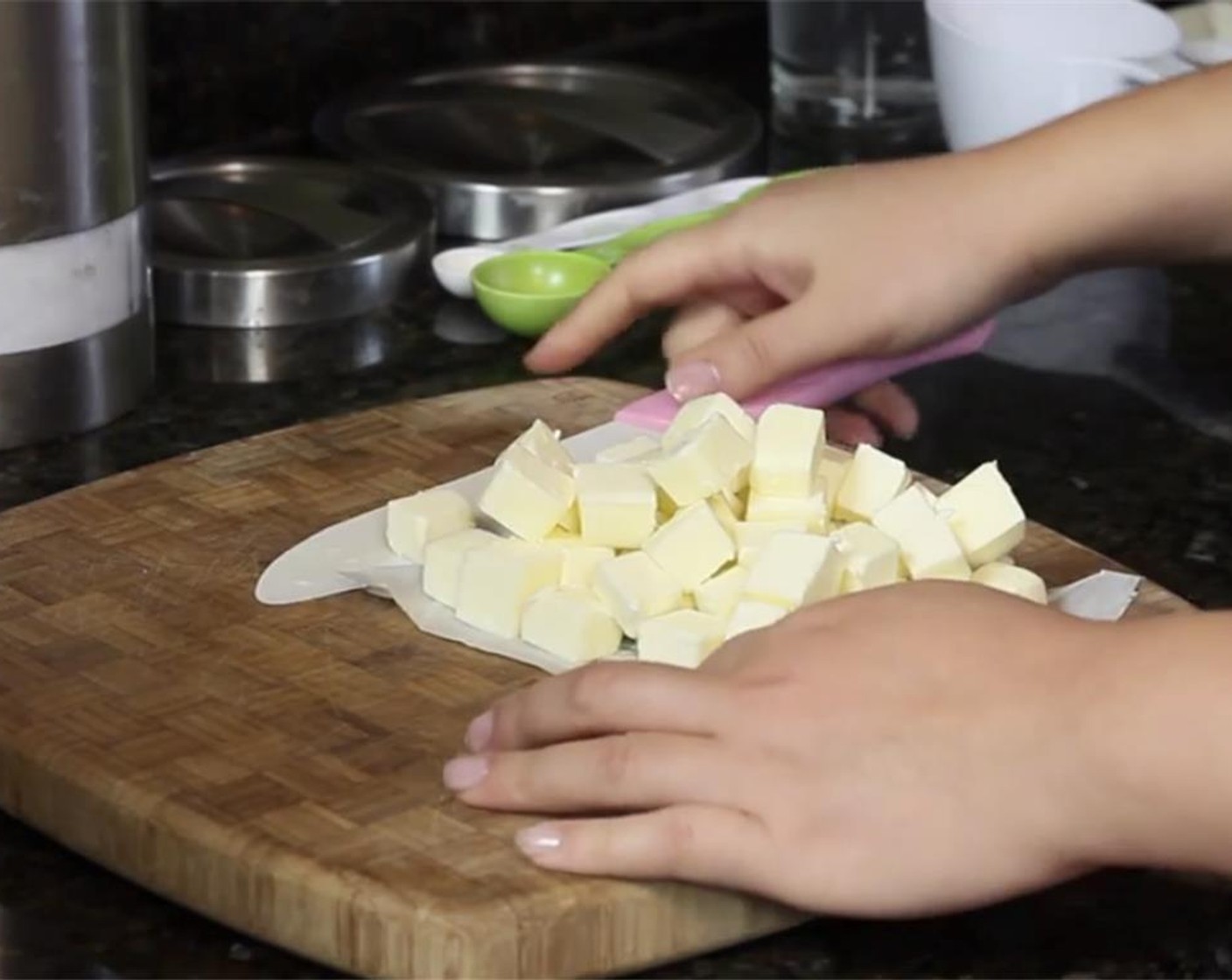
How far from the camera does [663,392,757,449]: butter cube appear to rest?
118cm

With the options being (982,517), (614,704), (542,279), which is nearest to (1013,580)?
(982,517)

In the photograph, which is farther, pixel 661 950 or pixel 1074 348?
pixel 1074 348

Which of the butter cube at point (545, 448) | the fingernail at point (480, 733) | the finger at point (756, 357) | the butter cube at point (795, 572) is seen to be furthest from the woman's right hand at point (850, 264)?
the fingernail at point (480, 733)

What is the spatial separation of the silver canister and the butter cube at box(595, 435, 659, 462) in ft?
0.96

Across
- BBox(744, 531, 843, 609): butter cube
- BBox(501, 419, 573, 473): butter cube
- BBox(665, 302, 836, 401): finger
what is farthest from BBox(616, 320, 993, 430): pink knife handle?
BBox(744, 531, 843, 609): butter cube

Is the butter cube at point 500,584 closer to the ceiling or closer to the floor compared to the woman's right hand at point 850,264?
closer to the floor

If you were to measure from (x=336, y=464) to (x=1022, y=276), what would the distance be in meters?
0.37

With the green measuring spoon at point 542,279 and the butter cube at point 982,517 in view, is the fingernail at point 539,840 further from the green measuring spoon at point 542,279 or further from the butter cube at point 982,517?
the green measuring spoon at point 542,279

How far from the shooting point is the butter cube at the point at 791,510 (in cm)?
114

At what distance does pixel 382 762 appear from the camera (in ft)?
3.25

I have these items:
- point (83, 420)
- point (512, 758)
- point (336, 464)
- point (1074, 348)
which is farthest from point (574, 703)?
point (1074, 348)

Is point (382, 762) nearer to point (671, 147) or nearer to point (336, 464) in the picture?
point (336, 464)

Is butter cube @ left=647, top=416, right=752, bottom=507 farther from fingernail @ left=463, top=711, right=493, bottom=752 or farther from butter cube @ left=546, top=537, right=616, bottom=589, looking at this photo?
fingernail @ left=463, top=711, right=493, bottom=752

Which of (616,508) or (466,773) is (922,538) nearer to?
(616,508)
